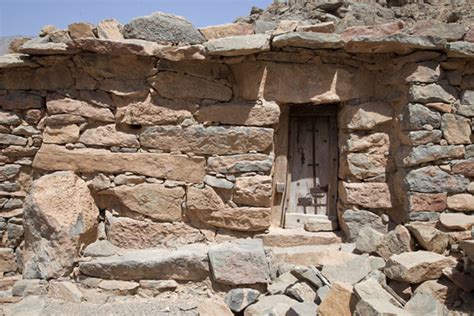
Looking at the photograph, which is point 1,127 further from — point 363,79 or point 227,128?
point 363,79

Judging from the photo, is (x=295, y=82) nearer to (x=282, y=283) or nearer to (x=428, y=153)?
(x=428, y=153)

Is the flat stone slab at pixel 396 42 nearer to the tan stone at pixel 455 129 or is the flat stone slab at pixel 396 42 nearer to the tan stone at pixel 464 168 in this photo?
the tan stone at pixel 455 129

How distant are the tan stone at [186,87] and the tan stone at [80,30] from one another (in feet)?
2.56

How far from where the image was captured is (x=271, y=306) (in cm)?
309

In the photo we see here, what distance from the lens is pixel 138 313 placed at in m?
3.29

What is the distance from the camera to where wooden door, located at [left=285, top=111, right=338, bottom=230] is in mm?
4441

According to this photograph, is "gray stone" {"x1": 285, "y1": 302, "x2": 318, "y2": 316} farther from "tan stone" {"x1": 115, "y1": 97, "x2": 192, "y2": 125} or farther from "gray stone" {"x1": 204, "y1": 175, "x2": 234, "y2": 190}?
"tan stone" {"x1": 115, "y1": 97, "x2": 192, "y2": 125}

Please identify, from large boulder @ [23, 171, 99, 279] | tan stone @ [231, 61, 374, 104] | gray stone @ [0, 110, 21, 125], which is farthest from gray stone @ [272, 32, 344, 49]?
gray stone @ [0, 110, 21, 125]

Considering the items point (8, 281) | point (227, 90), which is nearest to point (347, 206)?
point (227, 90)

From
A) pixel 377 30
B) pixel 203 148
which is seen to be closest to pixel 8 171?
pixel 203 148

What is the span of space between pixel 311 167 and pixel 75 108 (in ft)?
8.55

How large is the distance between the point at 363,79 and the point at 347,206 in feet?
4.38

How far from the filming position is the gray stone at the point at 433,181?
377 centimetres

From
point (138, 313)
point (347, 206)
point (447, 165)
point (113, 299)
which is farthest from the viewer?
point (347, 206)
